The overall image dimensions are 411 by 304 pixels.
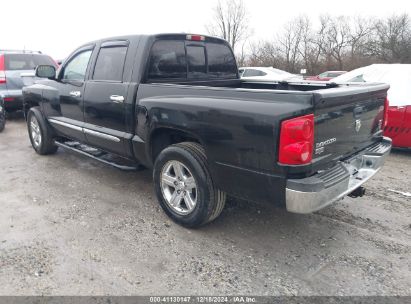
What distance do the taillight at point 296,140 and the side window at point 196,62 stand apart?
6.82ft

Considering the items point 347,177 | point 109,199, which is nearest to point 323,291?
point 347,177

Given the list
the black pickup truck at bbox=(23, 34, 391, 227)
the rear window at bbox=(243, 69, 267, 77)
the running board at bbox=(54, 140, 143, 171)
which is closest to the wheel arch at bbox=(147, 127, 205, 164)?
the black pickup truck at bbox=(23, 34, 391, 227)

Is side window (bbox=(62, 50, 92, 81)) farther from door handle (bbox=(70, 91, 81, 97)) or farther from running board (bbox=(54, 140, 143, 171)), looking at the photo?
running board (bbox=(54, 140, 143, 171))

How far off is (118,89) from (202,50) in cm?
121

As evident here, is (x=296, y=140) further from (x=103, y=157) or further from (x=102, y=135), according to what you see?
(x=103, y=157)

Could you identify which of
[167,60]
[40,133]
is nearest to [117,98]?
[167,60]

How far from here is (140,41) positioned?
12.8 ft

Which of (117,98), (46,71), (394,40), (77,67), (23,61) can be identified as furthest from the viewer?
(394,40)

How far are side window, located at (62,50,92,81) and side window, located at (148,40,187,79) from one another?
4.29ft

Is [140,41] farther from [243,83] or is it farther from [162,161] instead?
[243,83]

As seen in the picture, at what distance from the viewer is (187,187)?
3.45 m

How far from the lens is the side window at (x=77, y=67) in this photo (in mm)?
4793

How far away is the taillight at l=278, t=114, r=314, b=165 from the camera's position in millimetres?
2545

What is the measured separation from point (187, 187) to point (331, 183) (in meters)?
1.35
